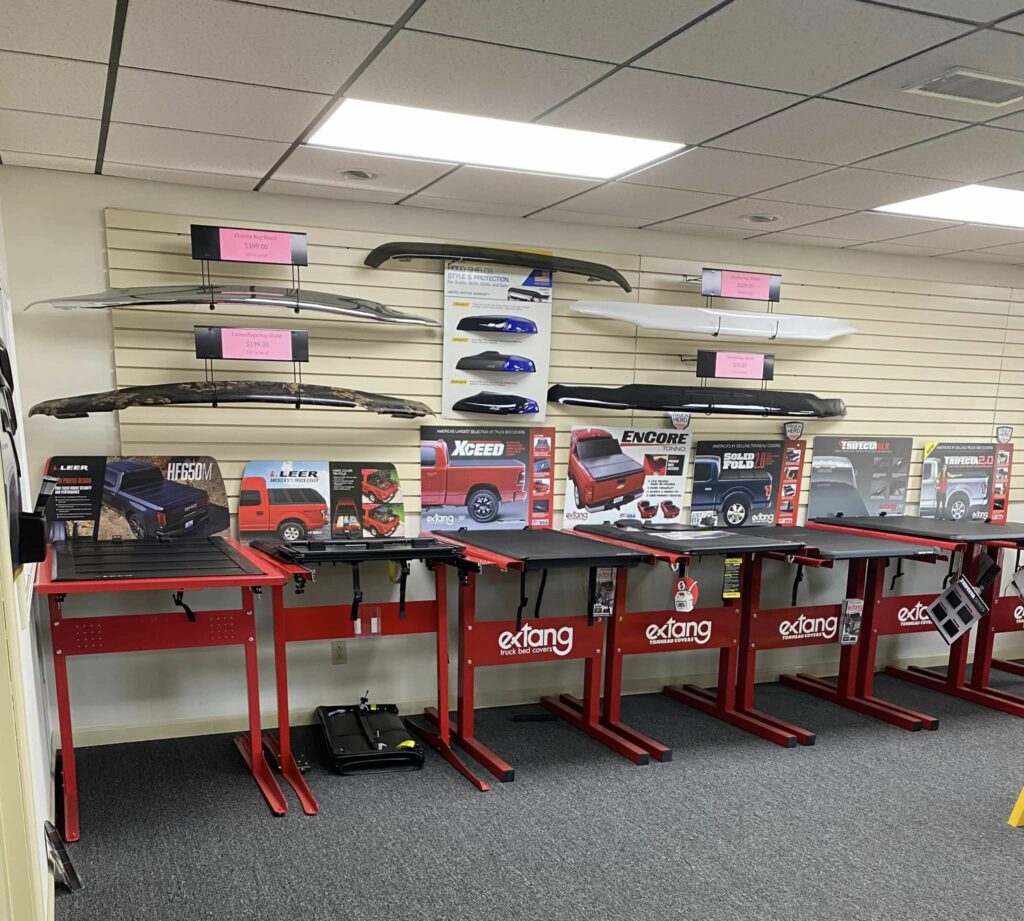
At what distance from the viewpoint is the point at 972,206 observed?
379 centimetres

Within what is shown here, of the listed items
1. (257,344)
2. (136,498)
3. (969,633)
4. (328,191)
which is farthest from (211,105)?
(969,633)

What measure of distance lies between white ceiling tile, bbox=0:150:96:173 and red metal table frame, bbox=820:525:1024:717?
4.31m

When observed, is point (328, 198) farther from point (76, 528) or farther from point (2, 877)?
point (2, 877)

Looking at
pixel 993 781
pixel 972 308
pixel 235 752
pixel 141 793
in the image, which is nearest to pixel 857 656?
pixel 993 781

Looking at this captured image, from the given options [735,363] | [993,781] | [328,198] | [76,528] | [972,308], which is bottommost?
[993,781]

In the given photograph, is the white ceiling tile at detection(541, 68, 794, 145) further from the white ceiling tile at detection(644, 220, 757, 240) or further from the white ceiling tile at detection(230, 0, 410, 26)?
the white ceiling tile at detection(644, 220, 757, 240)

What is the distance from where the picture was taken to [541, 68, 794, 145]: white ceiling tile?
235 cm

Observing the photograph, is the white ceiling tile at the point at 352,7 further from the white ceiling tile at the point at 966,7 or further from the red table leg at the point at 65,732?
the red table leg at the point at 65,732

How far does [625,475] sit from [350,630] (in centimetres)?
175

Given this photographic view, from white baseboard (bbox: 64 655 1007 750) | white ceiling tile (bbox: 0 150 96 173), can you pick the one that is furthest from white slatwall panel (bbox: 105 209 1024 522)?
white baseboard (bbox: 64 655 1007 750)

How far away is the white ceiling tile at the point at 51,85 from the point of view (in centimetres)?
222

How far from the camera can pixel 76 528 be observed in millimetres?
3510

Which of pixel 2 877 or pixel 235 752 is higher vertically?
pixel 2 877

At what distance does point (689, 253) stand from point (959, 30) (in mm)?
2628
